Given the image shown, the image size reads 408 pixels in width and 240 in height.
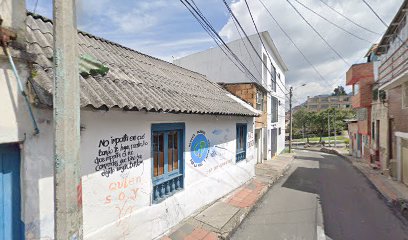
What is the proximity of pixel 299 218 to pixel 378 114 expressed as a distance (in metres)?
13.1

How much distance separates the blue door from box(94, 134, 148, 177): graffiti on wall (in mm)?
1120

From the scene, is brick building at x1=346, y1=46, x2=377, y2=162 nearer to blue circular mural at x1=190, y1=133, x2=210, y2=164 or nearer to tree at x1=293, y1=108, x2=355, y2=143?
blue circular mural at x1=190, y1=133, x2=210, y2=164

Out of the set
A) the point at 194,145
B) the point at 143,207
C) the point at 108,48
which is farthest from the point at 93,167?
the point at 108,48

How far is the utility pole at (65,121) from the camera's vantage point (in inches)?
86.1

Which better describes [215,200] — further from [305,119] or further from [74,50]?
[305,119]

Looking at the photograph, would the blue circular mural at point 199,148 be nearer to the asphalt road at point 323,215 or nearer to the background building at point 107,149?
the background building at point 107,149

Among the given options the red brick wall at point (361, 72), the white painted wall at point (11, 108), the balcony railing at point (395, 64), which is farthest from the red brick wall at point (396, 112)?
the white painted wall at point (11, 108)

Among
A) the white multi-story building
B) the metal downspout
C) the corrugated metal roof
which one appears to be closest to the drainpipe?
the metal downspout

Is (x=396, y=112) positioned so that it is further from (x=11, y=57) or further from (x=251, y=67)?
(x=11, y=57)

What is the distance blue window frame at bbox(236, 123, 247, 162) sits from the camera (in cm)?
1033

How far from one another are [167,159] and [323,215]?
5.68 m

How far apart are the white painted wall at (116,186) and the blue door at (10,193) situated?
9 centimetres

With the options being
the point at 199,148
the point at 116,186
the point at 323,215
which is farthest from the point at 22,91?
the point at 323,215

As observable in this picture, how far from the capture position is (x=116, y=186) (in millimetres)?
4371
